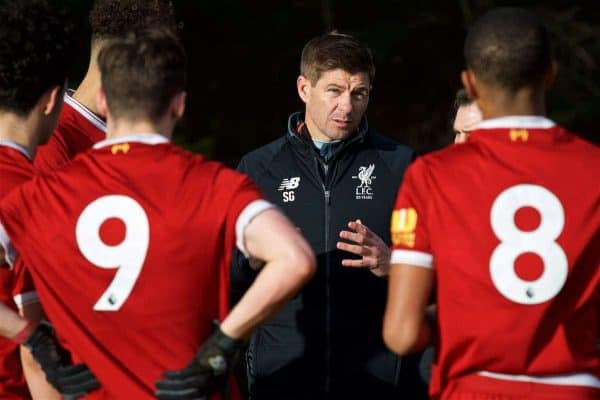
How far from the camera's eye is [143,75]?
140 inches

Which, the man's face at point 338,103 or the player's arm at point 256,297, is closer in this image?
the player's arm at point 256,297

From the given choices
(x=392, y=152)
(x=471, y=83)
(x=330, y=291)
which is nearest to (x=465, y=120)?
(x=392, y=152)

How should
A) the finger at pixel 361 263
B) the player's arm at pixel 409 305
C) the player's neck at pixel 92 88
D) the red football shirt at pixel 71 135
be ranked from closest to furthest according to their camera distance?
the player's arm at pixel 409 305, the red football shirt at pixel 71 135, the finger at pixel 361 263, the player's neck at pixel 92 88

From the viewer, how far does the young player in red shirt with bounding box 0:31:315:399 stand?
348 cm

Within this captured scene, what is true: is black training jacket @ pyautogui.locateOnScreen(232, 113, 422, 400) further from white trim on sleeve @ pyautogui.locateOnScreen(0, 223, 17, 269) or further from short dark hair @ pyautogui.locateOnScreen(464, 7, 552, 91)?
short dark hair @ pyautogui.locateOnScreen(464, 7, 552, 91)

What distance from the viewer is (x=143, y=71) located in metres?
3.57

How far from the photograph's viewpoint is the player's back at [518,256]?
3.45 metres

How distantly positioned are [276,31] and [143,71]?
805cm

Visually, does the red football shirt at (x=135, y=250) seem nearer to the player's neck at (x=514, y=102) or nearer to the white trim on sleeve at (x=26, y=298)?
the white trim on sleeve at (x=26, y=298)

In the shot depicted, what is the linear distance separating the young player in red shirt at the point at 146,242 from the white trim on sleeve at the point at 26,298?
196 mm

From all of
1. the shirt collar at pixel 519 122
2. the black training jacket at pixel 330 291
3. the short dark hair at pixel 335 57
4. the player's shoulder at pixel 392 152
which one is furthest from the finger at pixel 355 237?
the shirt collar at pixel 519 122

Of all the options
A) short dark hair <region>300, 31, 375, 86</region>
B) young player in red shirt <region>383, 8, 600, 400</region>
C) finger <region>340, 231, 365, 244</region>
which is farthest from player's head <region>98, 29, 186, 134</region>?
short dark hair <region>300, 31, 375, 86</region>

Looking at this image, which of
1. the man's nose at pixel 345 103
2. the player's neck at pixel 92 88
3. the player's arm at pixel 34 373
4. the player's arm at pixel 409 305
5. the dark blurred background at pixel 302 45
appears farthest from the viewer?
the dark blurred background at pixel 302 45

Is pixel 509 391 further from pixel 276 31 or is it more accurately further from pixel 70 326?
pixel 276 31
